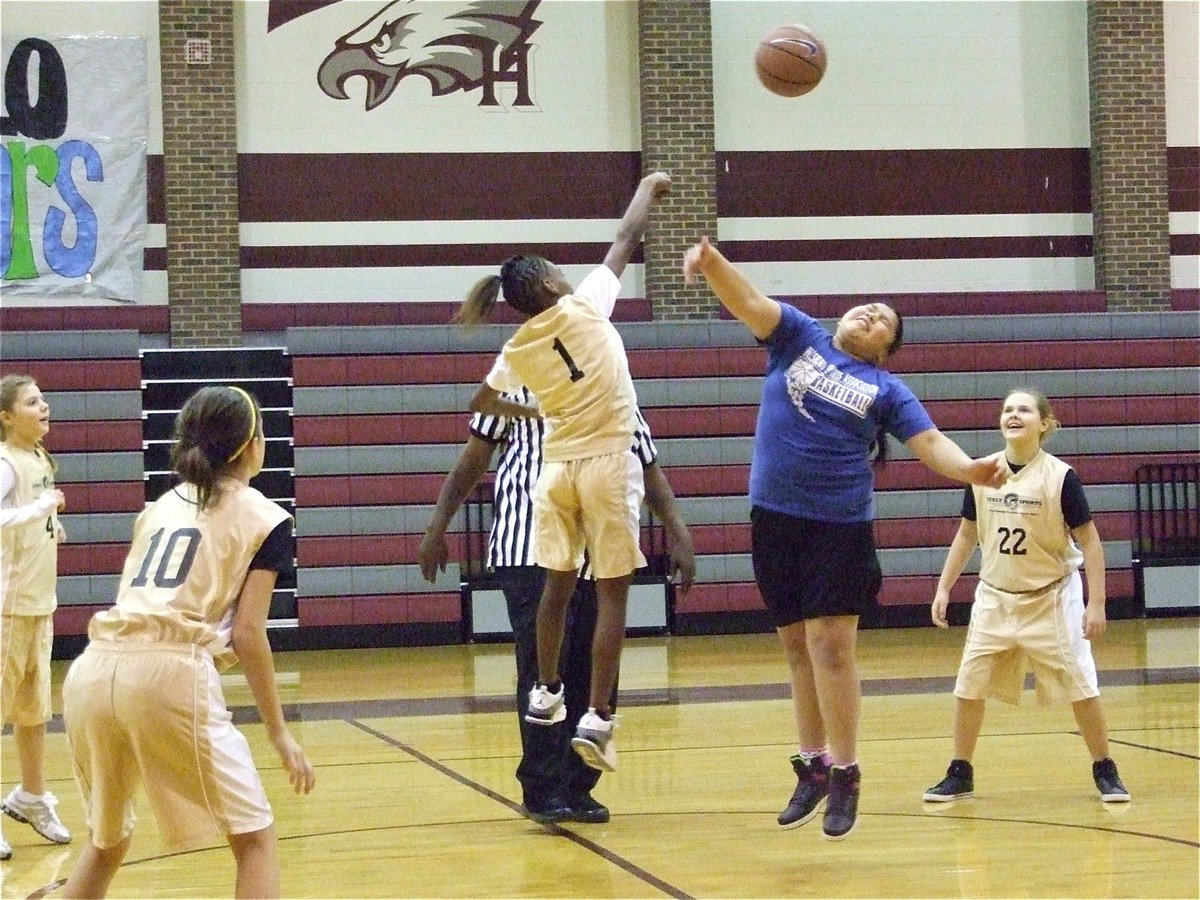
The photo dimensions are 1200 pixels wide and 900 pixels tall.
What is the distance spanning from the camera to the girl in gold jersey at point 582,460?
5.14 metres

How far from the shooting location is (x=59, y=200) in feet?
43.2

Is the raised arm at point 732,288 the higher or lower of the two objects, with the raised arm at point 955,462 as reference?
higher

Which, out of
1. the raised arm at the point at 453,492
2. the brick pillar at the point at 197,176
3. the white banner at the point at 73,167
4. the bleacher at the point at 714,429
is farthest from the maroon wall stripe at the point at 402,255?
the raised arm at the point at 453,492

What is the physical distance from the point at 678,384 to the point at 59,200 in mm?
5352

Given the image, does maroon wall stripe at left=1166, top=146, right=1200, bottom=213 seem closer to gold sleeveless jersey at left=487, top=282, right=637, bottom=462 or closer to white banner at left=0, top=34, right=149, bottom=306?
white banner at left=0, top=34, right=149, bottom=306

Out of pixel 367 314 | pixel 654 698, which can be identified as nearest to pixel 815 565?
pixel 654 698

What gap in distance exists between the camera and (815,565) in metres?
4.98

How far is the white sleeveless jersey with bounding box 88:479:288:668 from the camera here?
3.51 m

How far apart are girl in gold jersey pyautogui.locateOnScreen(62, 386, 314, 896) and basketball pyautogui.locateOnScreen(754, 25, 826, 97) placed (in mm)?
3334

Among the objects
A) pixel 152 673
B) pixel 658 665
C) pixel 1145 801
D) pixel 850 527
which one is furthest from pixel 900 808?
pixel 658 665

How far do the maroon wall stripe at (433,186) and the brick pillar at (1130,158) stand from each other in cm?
419

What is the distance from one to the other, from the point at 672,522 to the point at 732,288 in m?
1.00

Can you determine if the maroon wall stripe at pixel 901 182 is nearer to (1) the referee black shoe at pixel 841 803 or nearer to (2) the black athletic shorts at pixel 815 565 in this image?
Result: (2) the black athletic shorts at pixel 815 565

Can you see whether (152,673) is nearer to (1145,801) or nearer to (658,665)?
(1145,801)
